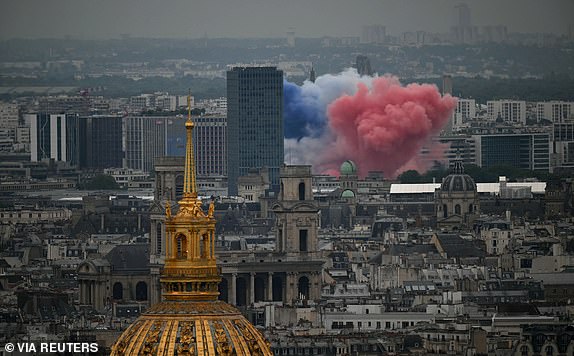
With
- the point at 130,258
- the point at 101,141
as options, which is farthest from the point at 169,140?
the point at 130,258

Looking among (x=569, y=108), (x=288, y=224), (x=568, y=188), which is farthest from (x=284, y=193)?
(x=569, y=108)

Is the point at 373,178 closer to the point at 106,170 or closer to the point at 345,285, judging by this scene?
the point at 106,170

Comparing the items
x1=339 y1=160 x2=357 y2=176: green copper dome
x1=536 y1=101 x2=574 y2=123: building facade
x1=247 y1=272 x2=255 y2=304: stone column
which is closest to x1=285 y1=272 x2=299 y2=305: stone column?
x1=247 y1=272 x2=255 y2=304: stone column

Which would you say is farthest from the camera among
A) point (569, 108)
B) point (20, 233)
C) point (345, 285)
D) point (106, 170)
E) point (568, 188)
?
point (106, 170)

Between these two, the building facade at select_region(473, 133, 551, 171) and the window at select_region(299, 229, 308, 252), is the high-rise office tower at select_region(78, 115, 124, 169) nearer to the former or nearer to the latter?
the building facade at select_region(473, 133, 551, 171)

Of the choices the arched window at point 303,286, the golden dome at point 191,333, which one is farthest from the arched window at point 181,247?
the arched window at point 303,286

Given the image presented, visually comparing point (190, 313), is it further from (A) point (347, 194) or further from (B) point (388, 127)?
(B) point (388, 127)
